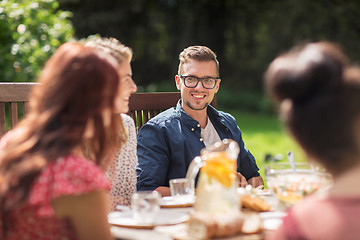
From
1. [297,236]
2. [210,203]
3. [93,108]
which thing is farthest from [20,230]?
[297,236]

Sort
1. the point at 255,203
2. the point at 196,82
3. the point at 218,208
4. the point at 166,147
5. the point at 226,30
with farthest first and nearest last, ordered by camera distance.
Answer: the point at 226,30 → the point at 196,82 → the point at 166,147 → the point at 255,203 → the point at 218,208

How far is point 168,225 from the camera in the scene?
2082 mm

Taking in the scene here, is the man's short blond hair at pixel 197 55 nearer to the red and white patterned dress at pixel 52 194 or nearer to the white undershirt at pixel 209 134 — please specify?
the white undershirt at pixel 209 134

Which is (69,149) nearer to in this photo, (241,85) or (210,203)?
(210,203)

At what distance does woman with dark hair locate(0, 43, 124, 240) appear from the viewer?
1688 mm

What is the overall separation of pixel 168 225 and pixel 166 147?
144 cm

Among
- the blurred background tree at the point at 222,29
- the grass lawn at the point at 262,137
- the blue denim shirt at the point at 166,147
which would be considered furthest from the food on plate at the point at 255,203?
the blurred background tree at the point at 222,29

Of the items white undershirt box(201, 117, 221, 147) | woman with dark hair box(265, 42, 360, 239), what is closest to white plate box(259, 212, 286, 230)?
woman with dark hair box(265, 42, 360, 239)

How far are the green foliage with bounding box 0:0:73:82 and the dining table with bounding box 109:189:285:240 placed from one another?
3.29 metres

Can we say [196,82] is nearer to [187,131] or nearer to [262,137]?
[187,131]

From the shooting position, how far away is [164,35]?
67.4 ft

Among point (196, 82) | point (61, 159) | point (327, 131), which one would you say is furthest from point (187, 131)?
point (327, 131)

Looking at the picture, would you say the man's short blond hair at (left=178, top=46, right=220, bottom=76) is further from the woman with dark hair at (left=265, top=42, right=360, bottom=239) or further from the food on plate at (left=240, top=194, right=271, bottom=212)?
the woman with dark hair at (left=265, top=42, right=360, bottom=239)

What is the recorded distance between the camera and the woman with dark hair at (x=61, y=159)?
169 centimetres
